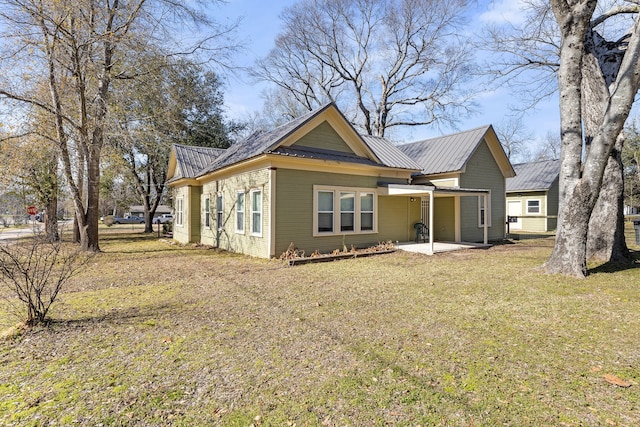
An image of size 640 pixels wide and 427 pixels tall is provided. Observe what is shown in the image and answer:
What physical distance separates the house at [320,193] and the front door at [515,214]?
33.9 ft

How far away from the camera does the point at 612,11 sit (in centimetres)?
961

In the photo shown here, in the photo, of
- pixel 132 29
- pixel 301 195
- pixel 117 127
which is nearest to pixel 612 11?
pixel 301 195

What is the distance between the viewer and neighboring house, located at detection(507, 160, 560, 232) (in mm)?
23609

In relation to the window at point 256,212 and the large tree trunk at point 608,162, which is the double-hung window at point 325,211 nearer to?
the window at point 256,212

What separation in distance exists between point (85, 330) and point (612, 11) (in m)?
15.0

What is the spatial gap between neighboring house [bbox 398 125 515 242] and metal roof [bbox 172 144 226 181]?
11178 millimetres

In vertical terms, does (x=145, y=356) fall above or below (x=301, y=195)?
below

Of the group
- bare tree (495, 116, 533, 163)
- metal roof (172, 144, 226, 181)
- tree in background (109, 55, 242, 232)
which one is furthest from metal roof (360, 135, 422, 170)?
bare tree (495, 116, 533, 163)

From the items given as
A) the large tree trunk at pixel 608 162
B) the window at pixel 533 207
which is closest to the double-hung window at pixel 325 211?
the large tree trunk at pixel 608 162

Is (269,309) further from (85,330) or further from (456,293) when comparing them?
(456,293)

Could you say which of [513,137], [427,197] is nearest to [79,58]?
[427,197]

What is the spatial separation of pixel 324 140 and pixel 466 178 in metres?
7.68

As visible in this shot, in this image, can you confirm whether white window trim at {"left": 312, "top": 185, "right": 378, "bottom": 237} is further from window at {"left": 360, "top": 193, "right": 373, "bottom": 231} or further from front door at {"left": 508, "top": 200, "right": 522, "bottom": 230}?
front door at {"left": 508, "top": 200, "right": 522, "bottom": 230}

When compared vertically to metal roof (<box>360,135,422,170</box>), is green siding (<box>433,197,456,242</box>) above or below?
below
